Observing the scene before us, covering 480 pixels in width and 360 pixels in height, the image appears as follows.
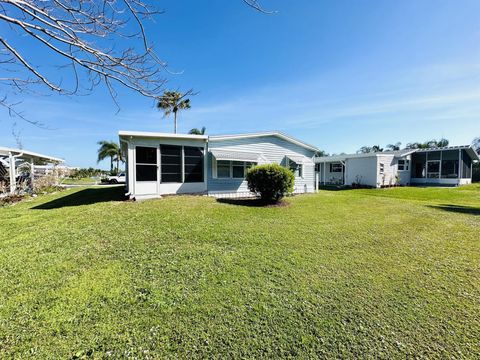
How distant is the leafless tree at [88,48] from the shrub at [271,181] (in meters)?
6.97

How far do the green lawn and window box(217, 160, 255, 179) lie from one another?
6527 mm

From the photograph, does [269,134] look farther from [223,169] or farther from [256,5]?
[256,5]

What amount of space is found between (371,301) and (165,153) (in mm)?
10600

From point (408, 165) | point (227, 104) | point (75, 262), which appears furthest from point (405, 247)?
point (408, 165)

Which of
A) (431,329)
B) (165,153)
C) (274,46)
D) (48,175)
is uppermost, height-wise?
(274,46)

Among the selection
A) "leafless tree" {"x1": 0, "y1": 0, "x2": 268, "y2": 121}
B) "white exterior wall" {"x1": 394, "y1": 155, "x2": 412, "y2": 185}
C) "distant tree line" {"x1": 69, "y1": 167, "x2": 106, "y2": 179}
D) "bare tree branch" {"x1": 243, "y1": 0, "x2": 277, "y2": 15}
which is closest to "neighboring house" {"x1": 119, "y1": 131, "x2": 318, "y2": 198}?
"leafless tree" {"x1": 0, "y1": 0, "x2": 268, "y2": 121}

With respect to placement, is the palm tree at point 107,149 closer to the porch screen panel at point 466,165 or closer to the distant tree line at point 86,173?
the distant tree line at point 86,173

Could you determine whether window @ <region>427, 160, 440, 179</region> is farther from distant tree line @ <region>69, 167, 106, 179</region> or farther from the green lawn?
distant tree line @ <region>69, 167, 106, 179</region>

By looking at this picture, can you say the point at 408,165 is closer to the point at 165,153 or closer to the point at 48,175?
the point at 165,153

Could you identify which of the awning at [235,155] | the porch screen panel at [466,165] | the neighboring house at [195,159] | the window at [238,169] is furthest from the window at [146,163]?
the porch screen panel at [466,165]

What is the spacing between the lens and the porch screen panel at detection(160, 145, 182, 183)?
11.5 meters

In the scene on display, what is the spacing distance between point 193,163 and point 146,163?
7.97 feet

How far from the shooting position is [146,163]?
36.2 ft

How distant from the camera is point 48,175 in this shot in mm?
18656
